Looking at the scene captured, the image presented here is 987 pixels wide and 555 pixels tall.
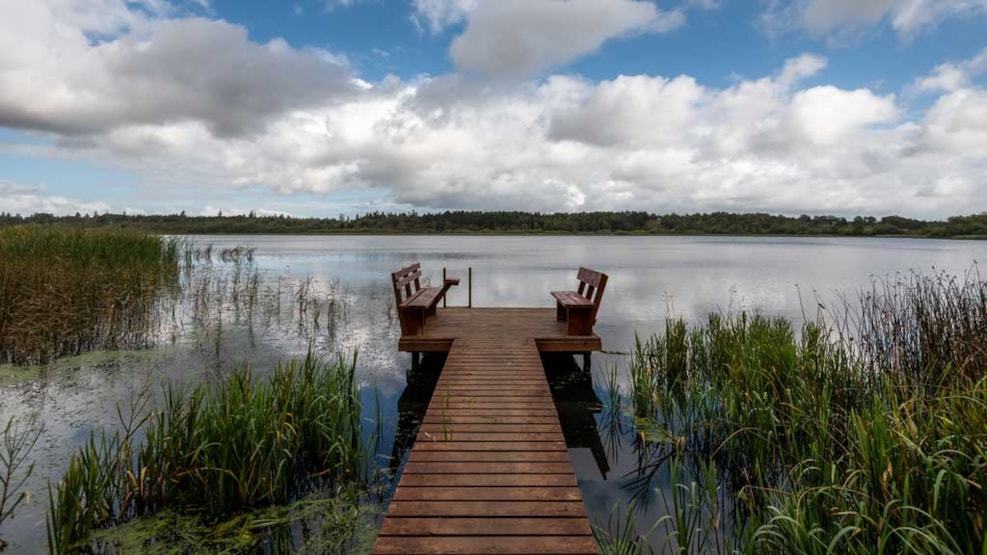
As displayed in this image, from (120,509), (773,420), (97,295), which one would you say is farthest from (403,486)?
(97,295)

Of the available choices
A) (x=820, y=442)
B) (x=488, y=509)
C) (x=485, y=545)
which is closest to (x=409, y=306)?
(x=488, y=509)

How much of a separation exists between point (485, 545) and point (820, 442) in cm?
295

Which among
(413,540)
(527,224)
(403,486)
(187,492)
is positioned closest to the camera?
(413,540)

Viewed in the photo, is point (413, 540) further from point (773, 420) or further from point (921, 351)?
point (921, 351)

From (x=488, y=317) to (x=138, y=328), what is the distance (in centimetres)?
747

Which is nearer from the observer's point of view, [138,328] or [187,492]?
[187,492]

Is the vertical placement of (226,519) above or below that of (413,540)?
below

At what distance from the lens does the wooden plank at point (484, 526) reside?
3074 millimetres

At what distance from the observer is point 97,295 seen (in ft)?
35.2

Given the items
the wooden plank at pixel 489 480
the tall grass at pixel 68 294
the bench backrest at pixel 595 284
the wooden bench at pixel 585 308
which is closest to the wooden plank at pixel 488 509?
the wooden plank at pixel 489 480

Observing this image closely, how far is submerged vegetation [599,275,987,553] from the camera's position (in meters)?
2.75

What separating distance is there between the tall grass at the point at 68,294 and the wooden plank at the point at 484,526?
8486 mm

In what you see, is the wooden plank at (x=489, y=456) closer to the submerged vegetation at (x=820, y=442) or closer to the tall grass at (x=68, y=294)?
the submerged vegetation at (x=820, y=442)

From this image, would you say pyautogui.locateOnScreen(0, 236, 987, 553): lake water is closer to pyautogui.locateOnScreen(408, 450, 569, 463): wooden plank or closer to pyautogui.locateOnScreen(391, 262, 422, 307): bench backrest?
pyautogui.locateOnScreen(408, 450, 569, 463): wooden plank
